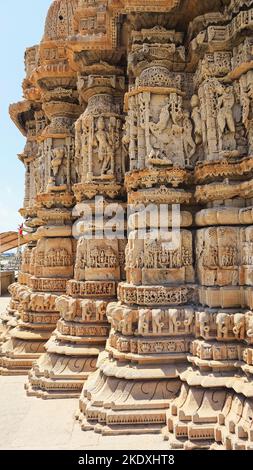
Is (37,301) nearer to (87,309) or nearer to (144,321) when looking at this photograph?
(87,309)

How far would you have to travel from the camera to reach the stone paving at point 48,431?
5441mm

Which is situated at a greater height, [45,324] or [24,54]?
[24,54]

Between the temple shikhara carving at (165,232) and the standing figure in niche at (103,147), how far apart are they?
31 millimetres

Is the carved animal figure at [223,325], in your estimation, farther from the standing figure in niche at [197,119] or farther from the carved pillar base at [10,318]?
the carved pillar base at [10,318]

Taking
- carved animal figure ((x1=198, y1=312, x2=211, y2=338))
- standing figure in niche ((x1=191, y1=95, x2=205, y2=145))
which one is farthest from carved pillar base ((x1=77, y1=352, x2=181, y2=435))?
standing figure in niche ((x1=191, y1=95, x2=205, y2=145))

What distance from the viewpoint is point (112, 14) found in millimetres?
7684

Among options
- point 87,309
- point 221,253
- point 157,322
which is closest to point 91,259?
point 87,309

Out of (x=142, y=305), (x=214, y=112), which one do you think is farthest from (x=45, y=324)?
(x=214, y=112)

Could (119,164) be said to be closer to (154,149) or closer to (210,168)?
(154,149)

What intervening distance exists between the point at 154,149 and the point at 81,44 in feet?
11.5

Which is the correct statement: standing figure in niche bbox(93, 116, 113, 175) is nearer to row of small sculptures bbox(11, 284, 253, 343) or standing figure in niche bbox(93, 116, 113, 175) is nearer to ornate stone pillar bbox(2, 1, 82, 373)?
ornate stone pillar bbox(2, 1, 82, 373)

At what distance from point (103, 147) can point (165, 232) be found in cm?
300

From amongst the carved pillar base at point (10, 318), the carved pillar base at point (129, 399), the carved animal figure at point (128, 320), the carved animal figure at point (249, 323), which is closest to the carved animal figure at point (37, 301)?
the carved pillar base at point (10, 318)
